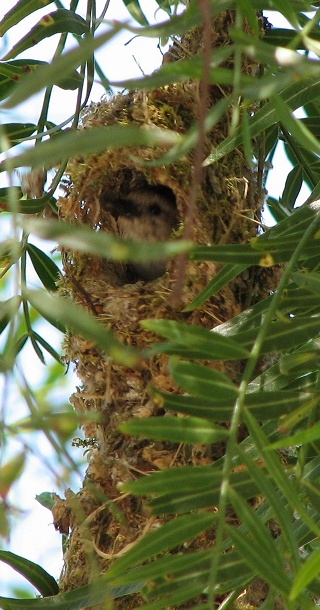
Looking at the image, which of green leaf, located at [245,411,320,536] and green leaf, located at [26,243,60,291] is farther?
green leaf, located at [26,243,60,291]

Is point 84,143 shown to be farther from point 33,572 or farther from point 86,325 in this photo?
point 33,572

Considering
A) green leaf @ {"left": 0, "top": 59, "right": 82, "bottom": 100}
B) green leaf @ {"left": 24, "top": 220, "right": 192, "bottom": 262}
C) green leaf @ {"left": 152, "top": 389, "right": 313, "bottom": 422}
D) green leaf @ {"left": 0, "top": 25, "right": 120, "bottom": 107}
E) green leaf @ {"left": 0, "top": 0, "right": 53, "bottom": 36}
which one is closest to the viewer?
green leaf @ {"left": 24, "top": 220, "right": 192, "bottom": 262}

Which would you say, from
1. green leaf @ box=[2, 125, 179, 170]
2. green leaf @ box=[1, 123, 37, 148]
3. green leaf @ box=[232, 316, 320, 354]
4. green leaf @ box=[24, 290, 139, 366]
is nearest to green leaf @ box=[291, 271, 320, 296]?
green leaf @ box=[232, 316, 320, 354]

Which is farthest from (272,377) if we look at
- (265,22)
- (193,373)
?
(265,22)

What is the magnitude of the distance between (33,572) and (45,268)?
41.9 inches

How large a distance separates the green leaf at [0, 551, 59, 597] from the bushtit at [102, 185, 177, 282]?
4.73 ft

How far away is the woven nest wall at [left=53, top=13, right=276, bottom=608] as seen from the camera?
101 inches

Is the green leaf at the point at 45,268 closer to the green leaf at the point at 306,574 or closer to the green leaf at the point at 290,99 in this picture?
the green leaf at the point at 290,99

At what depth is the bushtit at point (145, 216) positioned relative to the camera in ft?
11.7

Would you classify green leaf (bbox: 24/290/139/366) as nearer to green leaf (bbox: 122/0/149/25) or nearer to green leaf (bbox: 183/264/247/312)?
green leaf (bbox: 183/264/247/312)

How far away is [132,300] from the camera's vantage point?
9.45 feet

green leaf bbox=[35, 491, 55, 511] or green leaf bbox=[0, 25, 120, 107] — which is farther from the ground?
green leaf bbox=[35, 491, 55, 511]

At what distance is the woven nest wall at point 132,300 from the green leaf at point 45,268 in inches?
2.7

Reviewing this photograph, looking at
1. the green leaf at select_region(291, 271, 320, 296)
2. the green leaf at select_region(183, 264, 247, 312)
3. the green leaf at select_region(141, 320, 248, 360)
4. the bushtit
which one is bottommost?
the green leaf at select_region(141, 320, 248, 360)
